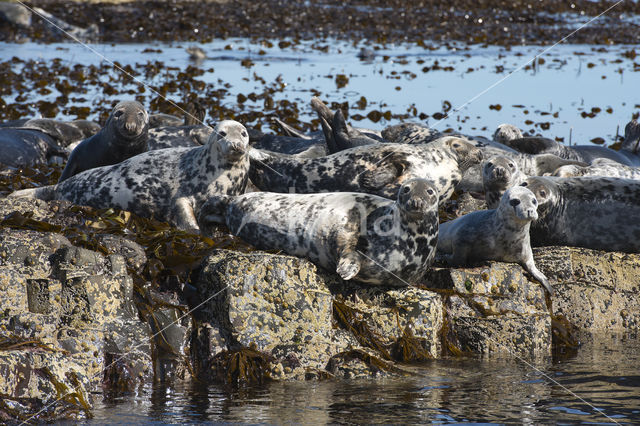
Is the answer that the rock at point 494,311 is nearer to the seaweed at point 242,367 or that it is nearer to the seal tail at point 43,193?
the seaweed at point 242,367

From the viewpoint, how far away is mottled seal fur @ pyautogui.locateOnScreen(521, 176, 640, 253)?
660 centimetres

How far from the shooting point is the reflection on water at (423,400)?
4.05 metres

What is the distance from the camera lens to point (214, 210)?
6375mm

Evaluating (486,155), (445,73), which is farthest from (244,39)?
(486,155)

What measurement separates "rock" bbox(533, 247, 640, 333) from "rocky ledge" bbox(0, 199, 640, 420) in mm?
186

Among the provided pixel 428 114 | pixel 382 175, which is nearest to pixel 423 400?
pixel 382 175

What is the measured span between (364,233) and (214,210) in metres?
1.33

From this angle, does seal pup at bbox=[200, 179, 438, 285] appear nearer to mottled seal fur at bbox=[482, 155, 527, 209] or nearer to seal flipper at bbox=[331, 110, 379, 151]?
mottled seal fur at bbox=[482, 155, 527, 209]

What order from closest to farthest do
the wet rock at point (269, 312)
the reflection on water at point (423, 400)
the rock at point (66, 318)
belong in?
the reflection on water at point (423, 400), the rock at point (66, 318), the wet rock at point (269, 312)

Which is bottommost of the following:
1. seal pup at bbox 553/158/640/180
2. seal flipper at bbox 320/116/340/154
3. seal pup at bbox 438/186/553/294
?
seal pup at bbox 438/186/553/294

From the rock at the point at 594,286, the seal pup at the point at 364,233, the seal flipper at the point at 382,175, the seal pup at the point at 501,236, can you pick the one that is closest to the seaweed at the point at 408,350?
the seal pup at the point at 364,233

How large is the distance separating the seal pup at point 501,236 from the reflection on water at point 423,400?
1.01 metres

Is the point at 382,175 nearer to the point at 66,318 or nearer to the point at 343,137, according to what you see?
the point at 343,137

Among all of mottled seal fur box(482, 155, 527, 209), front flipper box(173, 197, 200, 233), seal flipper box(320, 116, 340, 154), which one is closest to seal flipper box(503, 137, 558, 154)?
seal flipper box(320, 116, 340, 154)
